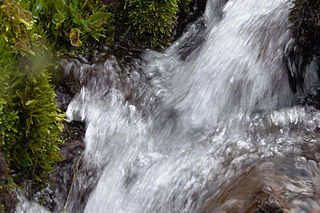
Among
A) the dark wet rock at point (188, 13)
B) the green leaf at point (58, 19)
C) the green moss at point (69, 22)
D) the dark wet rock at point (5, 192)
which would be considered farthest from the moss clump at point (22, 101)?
the dark wet rock at point (188, 13)

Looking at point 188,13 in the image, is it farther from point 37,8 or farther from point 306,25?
point 37,8

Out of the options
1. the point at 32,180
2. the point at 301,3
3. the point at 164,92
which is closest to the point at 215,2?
the point at 301,3

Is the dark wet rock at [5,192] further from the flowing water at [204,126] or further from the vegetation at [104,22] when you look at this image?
the vegetation at [104,22]

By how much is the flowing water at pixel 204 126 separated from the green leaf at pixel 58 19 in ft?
1.25

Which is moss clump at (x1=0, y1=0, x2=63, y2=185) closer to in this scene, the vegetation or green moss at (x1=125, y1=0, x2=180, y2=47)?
the vegetation

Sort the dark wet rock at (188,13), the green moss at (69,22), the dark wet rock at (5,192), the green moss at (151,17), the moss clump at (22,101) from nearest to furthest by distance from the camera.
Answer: the dark wet rock at (5,192)
the moss clump at (22,101)
the green moss at (69,22)
the green moss at (151,17)
the dark wet rock at (188,13)

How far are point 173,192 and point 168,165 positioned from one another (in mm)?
383

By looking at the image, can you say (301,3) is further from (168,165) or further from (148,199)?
(148,199)

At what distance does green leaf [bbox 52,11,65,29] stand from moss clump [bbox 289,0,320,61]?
2.46m

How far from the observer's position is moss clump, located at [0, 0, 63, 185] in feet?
7.39

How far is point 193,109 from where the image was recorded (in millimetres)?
3719

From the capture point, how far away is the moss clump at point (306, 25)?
350 centimetres

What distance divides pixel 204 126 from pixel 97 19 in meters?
1.66

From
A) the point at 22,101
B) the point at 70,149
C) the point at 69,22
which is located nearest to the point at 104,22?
the point at 69,22
